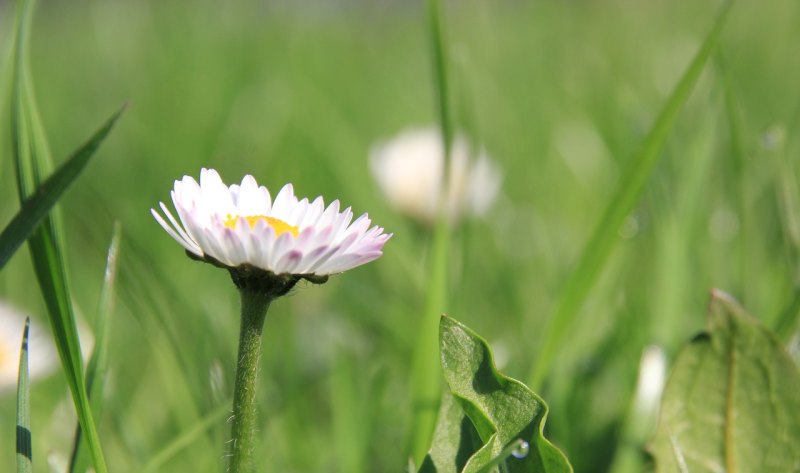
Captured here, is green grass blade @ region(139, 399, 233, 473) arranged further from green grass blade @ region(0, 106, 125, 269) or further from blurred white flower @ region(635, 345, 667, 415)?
blurred white flower @ region(635, 345, 667, 415)

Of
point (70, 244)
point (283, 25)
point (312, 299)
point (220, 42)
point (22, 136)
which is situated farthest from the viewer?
point (283, 25)

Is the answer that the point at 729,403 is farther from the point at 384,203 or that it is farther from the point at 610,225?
the point at 384,203

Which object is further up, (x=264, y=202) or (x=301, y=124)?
(x=264, y=202)

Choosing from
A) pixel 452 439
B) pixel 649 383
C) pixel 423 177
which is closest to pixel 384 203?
pixel 423 177

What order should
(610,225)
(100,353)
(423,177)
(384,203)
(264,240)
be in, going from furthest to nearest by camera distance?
(384,203)
(423,177)
(610,225)
(100,353)
(264,240)

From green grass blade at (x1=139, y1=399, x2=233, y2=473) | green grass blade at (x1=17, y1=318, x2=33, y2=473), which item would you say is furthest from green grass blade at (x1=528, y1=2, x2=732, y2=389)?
green grass blade at (x1=17, y1=318, x2=33, y2=473)

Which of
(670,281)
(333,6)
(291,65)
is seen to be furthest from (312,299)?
(333,6)

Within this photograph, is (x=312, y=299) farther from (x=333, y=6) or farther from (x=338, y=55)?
(x=333, y=6)
